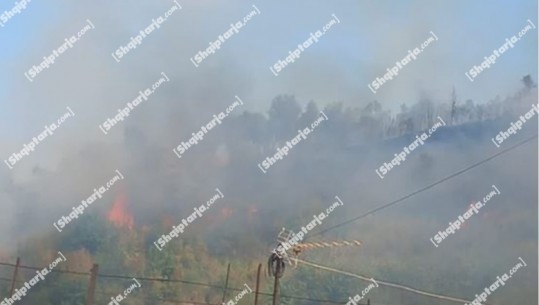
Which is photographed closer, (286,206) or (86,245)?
(86,245)

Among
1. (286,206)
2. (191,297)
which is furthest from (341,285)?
(191,297)

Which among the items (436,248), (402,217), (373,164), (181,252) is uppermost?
(181,252)

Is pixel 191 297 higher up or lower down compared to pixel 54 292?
lower down

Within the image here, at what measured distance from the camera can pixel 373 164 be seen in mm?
30109

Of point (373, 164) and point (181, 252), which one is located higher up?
point (181, 252)

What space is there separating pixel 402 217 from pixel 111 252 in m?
14.2

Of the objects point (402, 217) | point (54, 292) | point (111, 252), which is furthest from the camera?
point (402, 217)

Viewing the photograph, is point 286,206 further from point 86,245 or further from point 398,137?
point 86,245

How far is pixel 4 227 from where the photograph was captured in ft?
87.0

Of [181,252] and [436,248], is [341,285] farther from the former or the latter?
[181,252]

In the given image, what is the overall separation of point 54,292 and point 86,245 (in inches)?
98.6

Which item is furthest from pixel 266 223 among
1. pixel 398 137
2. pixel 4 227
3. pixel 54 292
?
pixel 4 227

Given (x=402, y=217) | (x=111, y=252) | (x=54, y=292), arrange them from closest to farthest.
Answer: (x=54, y=292) < (x=111, y=252) < (x=402, y=217)

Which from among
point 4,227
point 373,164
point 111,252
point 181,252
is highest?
point 4,227
